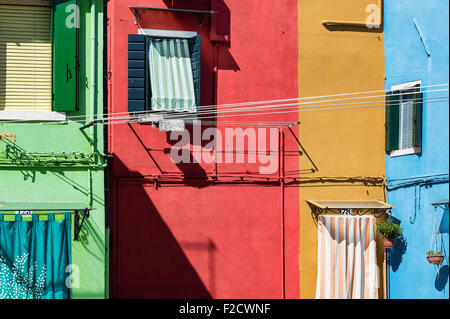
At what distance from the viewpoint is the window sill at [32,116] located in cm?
1307

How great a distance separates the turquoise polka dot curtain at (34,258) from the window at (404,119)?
6779 mm

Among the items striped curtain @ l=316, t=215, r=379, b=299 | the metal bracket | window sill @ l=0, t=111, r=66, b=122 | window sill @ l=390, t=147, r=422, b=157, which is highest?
window sill @ l=0, t=111, r=66, b=122

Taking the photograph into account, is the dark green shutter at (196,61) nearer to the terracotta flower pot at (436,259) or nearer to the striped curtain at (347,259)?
the striped curtain at (347,259)

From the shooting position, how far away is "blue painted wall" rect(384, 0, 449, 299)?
13.0m

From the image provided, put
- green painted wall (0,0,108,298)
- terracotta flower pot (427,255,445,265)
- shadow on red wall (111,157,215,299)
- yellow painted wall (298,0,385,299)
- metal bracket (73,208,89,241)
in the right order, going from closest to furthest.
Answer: metal bracket (73,208,89,241)
green painted wall (0,0,108,298)
terracotta flower pot (427,255,445,265)
shadow on red wall (111,157,215,299)
yellow painted wall (298,0,385,299)

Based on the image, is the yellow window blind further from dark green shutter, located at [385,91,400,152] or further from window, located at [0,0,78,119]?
dark green shutter, located at [385,91,400,152]

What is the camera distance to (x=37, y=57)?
13367mm

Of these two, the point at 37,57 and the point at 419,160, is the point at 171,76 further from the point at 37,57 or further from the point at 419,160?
the point at 419,160

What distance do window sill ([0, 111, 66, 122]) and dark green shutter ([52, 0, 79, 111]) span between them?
0.15m

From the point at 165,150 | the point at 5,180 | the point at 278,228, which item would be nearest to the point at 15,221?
the point at 5,180

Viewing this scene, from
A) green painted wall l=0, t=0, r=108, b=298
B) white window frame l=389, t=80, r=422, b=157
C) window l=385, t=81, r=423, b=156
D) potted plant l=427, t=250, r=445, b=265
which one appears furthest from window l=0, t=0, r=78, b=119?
potted plant l=427, t=250, r=445, b=265

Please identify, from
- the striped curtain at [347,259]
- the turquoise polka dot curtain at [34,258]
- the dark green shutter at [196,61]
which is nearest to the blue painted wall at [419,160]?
the striped curtain at [347,259]

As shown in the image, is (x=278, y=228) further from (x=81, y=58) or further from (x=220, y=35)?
(x=81, y=58)
